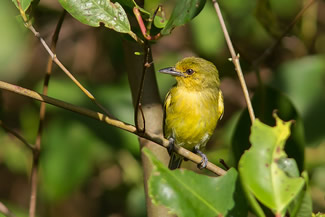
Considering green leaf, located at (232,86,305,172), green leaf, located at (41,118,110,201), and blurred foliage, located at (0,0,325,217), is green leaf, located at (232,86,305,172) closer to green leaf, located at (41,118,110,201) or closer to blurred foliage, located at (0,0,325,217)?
blurred foliage, located at (0,0,325,217)

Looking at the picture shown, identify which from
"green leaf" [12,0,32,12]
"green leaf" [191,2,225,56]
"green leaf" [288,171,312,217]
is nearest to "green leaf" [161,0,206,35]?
"green leaf" [12,0,32,12]

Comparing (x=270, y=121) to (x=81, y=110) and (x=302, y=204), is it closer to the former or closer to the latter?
(x=81, y=110)

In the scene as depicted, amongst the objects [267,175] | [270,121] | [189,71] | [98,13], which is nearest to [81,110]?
[98,13]

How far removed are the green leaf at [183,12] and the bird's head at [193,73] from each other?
5.93 feet

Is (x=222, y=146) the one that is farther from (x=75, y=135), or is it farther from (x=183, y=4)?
(x=183, y=4)

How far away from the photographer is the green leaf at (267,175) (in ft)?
5.36

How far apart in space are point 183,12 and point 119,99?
77.8 inches

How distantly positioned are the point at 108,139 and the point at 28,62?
6.27 feet

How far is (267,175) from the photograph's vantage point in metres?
1.67

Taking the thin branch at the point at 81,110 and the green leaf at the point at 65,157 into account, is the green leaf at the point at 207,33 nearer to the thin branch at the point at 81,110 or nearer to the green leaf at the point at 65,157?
the green leaf at the point at 65,157

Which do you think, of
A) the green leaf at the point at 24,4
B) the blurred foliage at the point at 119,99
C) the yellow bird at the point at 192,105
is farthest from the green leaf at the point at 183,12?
the yellow bird at the point at 192,105

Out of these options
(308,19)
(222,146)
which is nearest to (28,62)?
(222,146)

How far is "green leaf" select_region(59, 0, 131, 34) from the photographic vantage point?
203cm

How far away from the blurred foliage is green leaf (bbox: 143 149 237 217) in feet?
2.98
